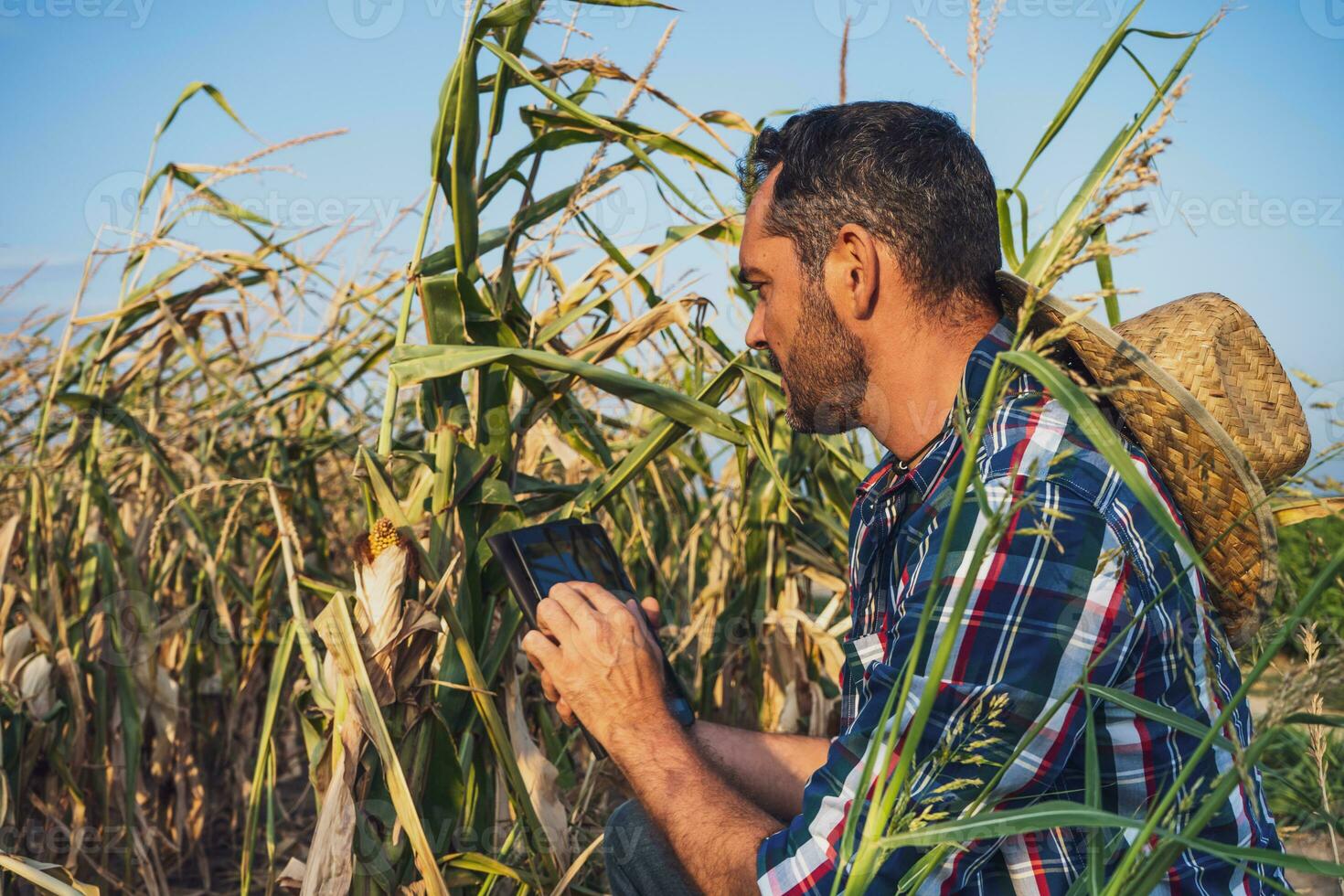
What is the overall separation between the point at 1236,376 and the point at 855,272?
497 millimetres

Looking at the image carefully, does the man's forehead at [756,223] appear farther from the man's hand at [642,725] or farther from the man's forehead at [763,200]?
the man's hand at [642,725]

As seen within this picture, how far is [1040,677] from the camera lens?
105cm

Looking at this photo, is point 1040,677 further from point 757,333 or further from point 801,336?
point 757,333

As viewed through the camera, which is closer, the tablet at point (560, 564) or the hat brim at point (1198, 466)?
the hat brim at point (1198, 466)

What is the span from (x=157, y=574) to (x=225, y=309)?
67 centimetres

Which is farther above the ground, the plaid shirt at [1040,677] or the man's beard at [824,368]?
the man's beard at [824,368]

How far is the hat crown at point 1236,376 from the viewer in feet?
4.27

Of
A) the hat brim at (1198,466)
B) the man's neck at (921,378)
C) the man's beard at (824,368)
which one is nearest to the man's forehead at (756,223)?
the man's beard at (824,368)

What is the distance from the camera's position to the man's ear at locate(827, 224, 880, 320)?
4.67 ft

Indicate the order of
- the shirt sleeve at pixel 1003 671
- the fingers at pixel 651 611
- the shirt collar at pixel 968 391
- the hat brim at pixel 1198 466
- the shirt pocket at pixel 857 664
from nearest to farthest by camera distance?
the shirt sleeve at pixel 1003 671 < the hat brim at pixel 1198 466 < the shirt collar at pixel 968 391 < the shirt pocket at pixel 857 664 < the fingers at pixel 651 611

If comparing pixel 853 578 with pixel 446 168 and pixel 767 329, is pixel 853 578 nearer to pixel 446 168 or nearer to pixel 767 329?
pixel 767 329

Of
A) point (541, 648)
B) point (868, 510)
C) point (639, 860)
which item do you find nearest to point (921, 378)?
point (868, 510)

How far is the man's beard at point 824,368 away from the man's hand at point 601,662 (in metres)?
0.41

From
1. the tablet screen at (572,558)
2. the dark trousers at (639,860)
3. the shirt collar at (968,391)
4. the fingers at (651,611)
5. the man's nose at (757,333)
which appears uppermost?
the man's nose at (757,333)
